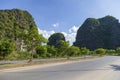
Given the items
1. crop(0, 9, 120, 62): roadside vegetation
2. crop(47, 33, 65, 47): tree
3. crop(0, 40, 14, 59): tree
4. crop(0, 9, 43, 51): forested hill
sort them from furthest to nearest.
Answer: crop(47, 33, 65, 47): tree → crop(0, 9, 43, 51): forested hill → crop(0, 40, 14, 59): tree → crop(0, 9, 120, 62): roadside vegetation

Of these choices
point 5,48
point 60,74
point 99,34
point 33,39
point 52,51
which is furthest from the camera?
point 99,34

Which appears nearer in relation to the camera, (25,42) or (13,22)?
(25,42)

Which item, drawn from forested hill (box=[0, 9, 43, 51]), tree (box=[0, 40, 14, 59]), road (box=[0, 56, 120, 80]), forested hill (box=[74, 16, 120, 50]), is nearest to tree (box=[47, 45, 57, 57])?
forested hill (box=[0, 9, 43, 51])

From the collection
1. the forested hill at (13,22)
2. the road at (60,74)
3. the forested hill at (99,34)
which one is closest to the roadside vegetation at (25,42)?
the forested hill at (13,22)

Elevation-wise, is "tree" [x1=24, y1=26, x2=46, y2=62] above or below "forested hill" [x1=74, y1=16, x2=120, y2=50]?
below

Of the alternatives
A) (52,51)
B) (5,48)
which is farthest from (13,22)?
(5,48)

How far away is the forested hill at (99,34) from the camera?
482 ft

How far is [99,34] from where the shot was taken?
153 m

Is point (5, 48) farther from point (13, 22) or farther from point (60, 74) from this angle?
point (13, 22)

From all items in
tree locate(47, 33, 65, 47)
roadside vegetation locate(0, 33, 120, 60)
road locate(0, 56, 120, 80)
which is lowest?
road locate(0, 56, 120, 80)

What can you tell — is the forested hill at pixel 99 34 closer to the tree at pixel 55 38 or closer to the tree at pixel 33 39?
the tree at pixel 55 38

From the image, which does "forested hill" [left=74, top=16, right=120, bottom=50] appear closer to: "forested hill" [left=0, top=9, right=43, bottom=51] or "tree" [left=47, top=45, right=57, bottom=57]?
"forested hill" [left=0, top=9, right=43, bottom=51]

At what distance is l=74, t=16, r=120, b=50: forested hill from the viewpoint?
14700 centimetres

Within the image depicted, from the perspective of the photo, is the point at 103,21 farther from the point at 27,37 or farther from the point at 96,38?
the point at 27,37
